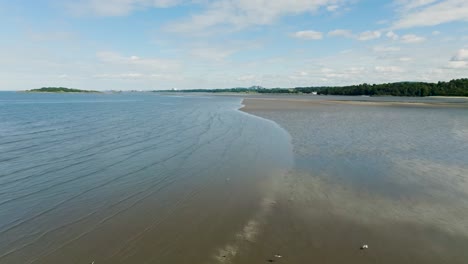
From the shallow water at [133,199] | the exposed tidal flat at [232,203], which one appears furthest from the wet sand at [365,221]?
the shallow water at [133,199]

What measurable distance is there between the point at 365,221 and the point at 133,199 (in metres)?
7.16

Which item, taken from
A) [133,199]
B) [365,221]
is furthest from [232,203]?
[365,221]

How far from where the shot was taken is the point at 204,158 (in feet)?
52.3

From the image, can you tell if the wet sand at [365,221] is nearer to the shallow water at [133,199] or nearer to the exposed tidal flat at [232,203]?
the exposed tidal flat at [232,203]

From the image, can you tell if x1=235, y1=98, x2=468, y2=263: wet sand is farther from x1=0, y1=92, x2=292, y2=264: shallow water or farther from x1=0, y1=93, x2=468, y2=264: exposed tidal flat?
x1=0, y1=92, x2=292, y2=264: shallow water

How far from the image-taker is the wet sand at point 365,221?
263 inches

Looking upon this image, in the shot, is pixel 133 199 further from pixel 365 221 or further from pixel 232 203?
pixel 365 221

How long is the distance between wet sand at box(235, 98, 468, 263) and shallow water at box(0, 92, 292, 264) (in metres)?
0.78

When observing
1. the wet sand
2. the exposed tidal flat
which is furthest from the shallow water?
the wet sand

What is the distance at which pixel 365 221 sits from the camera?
844 centimetres

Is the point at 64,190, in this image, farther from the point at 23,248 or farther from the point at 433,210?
the point at 433,210

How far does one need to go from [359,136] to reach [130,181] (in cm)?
1774

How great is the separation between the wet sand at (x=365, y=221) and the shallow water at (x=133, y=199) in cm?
78

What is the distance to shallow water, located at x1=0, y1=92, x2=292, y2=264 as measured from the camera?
6977 mm
